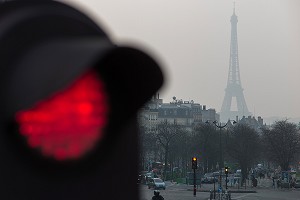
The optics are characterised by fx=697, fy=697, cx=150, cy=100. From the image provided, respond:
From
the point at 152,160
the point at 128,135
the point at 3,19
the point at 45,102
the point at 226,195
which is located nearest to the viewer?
the point at 45,102

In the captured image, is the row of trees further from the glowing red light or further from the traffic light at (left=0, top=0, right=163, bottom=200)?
the glowing red light

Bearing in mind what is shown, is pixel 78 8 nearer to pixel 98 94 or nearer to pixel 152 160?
pixel 98 94

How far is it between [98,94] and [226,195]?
4559cm

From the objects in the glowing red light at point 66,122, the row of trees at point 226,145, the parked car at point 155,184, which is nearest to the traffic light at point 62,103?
the glowing red light at point 66,122

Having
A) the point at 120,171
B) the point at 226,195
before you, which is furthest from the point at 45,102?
the point at 226,195

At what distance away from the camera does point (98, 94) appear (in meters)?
1.69

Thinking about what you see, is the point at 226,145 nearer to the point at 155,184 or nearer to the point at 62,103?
the point at 155,184

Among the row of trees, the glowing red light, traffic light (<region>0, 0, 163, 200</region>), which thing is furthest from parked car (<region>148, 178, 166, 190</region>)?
the glowing red light

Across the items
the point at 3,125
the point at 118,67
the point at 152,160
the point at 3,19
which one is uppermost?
the point at 152,160

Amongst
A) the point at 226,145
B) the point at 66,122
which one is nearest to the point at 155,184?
the point at 226,145

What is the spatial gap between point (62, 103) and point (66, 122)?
1.8 inches

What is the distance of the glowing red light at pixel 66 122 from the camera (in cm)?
162

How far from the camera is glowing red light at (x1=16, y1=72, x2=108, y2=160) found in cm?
162

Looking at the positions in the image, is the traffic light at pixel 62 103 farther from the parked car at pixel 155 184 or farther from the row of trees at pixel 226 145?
the row of trees at pixel 226 145
